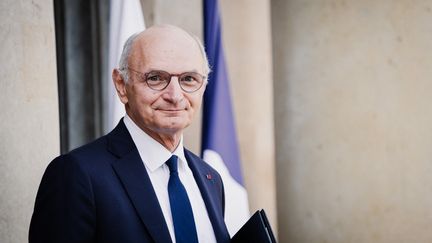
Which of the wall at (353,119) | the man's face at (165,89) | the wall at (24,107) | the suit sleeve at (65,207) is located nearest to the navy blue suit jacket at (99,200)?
the suit sleeve at (65,207)

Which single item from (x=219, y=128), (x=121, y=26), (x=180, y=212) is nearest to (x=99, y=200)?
(x=180, y=212)

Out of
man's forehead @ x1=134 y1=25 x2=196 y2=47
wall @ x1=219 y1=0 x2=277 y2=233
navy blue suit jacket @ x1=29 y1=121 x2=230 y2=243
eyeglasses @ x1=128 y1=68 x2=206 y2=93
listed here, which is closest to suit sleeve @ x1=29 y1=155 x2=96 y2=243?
navy blue suit jacket @ x1=29 y1=121 x2=230 y2=243

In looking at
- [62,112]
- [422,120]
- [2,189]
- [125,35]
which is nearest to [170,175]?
[2,189]

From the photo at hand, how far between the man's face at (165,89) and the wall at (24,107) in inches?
19.0

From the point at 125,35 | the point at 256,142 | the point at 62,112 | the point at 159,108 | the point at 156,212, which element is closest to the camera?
the point at 156,212

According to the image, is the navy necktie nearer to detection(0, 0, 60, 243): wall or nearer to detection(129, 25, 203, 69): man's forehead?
detection(129, 25, 203, 69): man's forehead

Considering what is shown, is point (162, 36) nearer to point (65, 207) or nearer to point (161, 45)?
point (161, 45)

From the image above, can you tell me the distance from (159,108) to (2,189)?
0.66 m

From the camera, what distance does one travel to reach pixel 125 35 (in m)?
2.81

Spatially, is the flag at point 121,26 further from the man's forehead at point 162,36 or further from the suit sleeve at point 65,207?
the suit sleeve at point 65,207

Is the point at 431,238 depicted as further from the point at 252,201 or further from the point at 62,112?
the point at 62,112

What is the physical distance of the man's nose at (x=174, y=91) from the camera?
1.63 metres

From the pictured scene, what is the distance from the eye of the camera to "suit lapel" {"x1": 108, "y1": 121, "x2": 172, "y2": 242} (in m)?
1.50

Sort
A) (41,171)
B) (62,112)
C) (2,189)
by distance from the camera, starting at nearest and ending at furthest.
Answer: (2,189) → (41,171) → (62,112)
